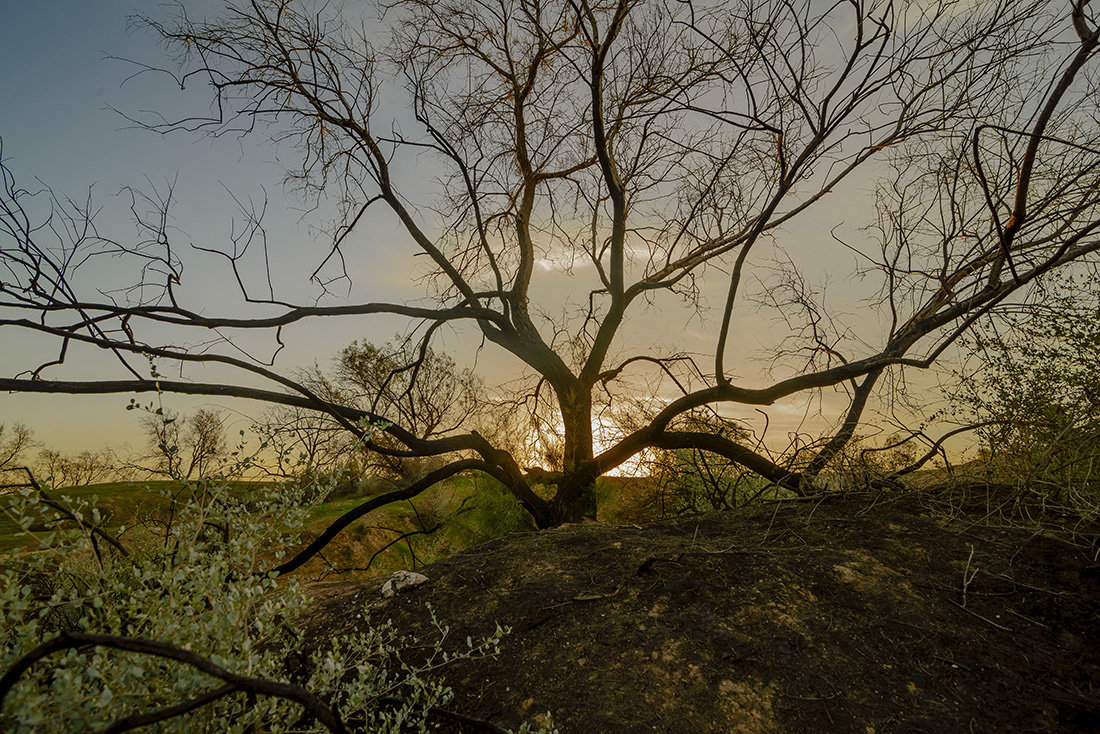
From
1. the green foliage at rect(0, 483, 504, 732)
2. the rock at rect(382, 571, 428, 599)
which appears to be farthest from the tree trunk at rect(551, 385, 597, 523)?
the green foliage at rect(0, 483, 504, 732)

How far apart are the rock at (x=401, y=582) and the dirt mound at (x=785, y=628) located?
63mm

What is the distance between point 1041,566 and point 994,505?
31.7 inches

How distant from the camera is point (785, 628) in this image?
2195 millimetres

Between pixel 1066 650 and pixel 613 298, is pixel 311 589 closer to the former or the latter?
pixel 1066 650

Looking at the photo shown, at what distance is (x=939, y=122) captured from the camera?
461 cm

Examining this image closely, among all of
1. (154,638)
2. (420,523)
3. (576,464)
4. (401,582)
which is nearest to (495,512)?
(420,523)

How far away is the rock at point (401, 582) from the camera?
292 cm

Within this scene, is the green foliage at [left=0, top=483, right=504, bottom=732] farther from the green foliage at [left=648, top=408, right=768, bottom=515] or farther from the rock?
the green foliage at [left=648, top=408, right=768, bottom=515]

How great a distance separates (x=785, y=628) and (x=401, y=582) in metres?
2.03

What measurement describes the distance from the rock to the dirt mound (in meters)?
0.06

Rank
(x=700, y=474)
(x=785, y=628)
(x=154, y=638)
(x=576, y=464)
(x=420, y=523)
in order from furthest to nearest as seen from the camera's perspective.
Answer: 1. (x=576, y=464)
2. (x=420, y=523)
3. (x=700, y=474)
4. (x=785, y=628)
5. (x=154, y=638)

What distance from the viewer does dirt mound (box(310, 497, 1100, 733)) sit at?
1799mm

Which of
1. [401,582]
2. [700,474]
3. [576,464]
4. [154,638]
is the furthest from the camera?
[576,464]

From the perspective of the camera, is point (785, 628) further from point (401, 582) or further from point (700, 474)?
point (700, 474)
